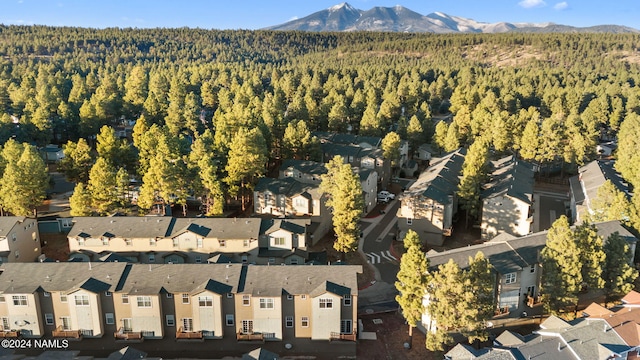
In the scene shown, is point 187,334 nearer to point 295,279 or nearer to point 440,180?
point 295,279

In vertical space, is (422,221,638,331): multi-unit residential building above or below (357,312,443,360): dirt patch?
above

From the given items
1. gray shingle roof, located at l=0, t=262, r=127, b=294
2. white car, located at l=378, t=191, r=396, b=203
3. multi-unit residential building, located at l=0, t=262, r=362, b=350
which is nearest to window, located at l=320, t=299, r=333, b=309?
multi-unit residential building, located at l=0, t=262, r=362, b=350

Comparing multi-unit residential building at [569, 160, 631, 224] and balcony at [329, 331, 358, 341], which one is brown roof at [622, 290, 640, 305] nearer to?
multi-unit residential building at [569, 160, 631, 224]

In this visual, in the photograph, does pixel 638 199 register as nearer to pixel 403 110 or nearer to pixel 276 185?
pixel 276 185

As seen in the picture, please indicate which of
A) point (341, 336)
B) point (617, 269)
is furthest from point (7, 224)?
point (617, 269)

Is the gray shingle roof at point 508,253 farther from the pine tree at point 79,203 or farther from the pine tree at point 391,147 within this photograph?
the pine tree at point 79,203

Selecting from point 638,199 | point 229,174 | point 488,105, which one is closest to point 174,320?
point 229,174
